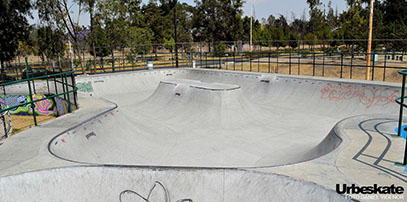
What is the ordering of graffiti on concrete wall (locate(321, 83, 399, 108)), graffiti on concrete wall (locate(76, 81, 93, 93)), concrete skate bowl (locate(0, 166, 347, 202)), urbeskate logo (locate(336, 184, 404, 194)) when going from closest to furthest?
urbeskate logo (locate(336, 184, 404, 194)) → concrete skate bowl (locate(0, 166, 347, 202)) → graffiti on concrete wall (locate(321, 83, 399, 108)) → graffiti on concrete wall (locate(76, 81, 93, 93))

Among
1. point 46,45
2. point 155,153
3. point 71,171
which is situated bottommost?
point 155,153

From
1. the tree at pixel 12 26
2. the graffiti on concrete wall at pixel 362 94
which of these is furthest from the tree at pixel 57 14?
the graffiti on concrete wall at pixel 362 94

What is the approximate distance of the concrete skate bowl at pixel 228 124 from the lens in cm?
760

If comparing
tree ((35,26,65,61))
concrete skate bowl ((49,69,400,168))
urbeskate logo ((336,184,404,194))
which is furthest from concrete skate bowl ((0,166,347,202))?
tree ((35,26,65,61))

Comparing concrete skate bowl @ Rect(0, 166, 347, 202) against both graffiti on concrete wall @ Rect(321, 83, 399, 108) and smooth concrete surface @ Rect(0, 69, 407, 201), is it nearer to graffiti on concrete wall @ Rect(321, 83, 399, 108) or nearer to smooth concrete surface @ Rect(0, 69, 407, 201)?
smooth concrete surface @ Rect(0, 69, 407, 201)

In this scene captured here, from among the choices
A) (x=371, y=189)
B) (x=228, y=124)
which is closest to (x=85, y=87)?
(x=228, y=124)

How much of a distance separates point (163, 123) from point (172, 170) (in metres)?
6.85

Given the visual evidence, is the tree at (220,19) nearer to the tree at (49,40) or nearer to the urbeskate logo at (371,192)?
the tree at (49,40)

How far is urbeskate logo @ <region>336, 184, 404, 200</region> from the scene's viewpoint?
3881 millimetres

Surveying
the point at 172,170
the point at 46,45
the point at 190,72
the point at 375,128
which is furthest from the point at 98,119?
the point at 46,45

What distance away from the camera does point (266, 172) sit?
4.78m

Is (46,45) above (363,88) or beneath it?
above

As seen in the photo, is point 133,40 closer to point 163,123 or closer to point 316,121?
point 163,123

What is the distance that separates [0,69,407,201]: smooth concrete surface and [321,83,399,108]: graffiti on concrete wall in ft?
0.13
